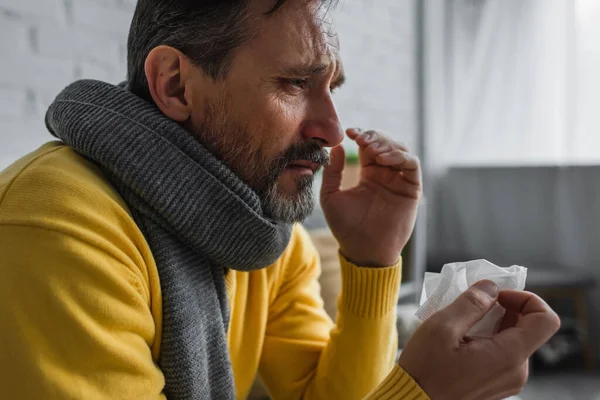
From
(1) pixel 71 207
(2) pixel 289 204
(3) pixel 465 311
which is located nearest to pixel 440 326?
(3) pixel 465 311

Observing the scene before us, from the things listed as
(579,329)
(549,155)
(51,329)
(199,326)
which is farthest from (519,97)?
(51,329)

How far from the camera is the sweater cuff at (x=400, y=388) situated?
66cm

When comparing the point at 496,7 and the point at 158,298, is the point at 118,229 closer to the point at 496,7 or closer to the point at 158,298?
the point at 158,298

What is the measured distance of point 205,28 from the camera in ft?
2.70

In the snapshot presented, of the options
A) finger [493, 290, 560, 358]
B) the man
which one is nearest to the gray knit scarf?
the man

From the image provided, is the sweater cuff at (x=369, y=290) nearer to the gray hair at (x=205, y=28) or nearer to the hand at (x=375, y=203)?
the hand at (x=375, y=203)

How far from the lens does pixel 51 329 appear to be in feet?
2.00

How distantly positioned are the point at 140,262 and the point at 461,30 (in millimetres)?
3005

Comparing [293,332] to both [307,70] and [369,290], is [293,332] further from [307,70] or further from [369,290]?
[307,70]

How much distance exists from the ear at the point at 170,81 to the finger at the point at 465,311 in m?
0.43

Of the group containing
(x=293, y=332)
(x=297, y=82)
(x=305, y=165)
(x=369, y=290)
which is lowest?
(x=293, y=332)

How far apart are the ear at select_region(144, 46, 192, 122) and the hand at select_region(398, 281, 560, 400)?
43 cm

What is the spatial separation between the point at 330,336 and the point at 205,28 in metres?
0.53

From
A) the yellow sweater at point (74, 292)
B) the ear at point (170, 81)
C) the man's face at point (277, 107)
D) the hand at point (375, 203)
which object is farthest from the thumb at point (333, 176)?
the yellow sweater at point (74, 292)
